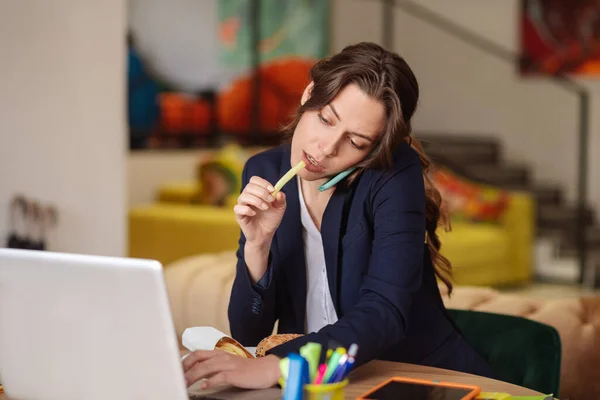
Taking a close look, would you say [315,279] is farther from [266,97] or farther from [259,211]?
[266,97]

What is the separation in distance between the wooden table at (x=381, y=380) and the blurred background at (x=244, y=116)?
101 inches

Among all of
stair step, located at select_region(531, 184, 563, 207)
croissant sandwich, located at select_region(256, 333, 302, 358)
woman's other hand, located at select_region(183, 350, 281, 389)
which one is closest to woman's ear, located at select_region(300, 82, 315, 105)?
croissant sandwich, located at select_region(256, 333, 302, 358)

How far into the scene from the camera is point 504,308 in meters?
2.84

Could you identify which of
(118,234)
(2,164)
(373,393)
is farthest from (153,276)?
(118,234)

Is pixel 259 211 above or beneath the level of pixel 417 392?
above

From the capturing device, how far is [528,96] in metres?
8.91

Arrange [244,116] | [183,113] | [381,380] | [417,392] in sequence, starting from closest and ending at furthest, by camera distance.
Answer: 1. [417,392]
2. [381,380]
3. [183,113]
4. [244,116]

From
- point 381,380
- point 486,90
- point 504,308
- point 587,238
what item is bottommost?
point 587,238

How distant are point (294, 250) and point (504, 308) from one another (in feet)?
3.93

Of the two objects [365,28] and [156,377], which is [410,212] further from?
[365,28]

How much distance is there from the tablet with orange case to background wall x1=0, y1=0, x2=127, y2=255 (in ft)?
9.20

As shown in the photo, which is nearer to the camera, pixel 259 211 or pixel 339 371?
pixel 339 371

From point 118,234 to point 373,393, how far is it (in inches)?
120

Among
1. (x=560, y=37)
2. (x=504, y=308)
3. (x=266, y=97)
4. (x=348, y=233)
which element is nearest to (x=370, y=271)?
(x=348, y=233)
